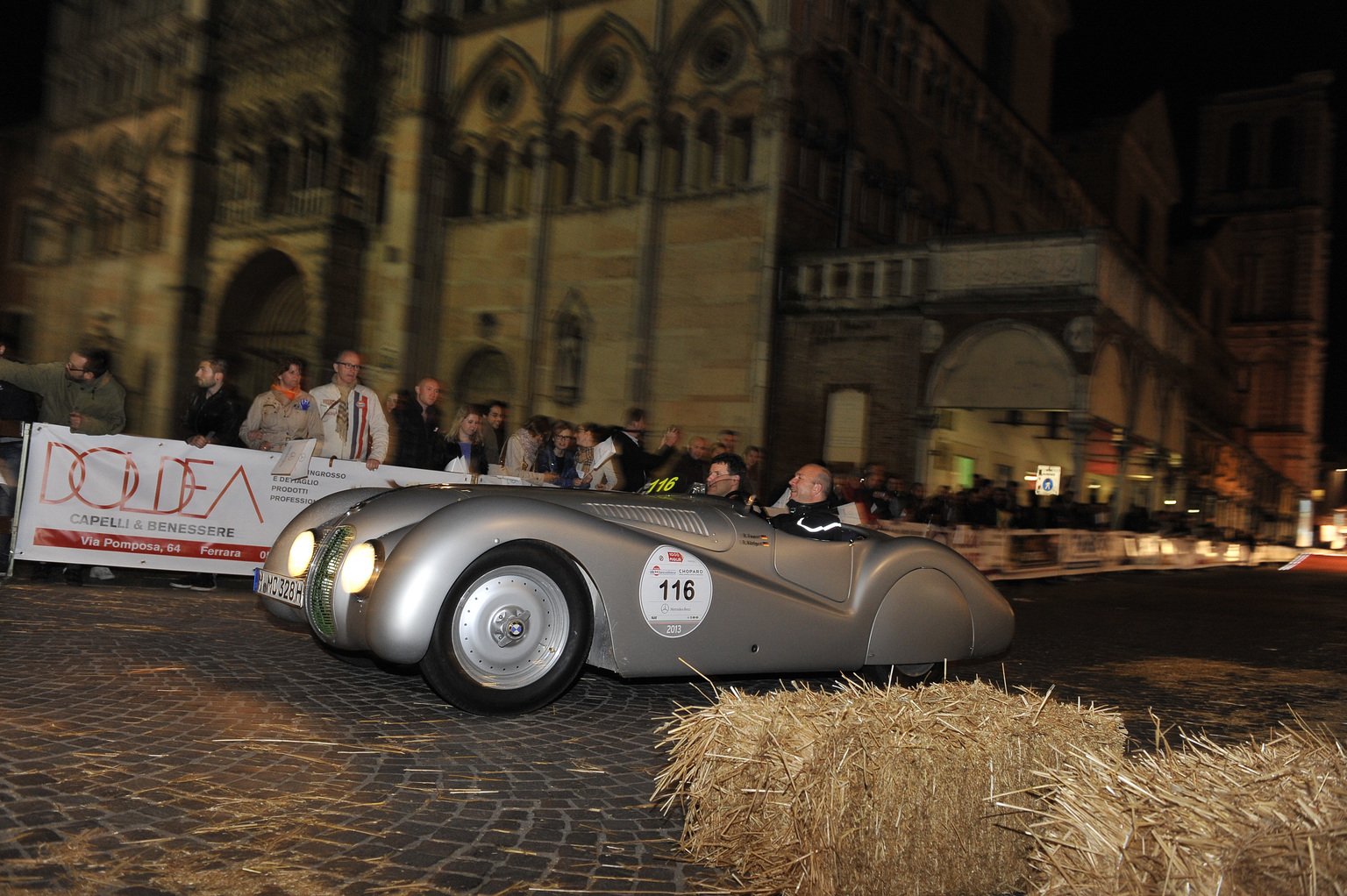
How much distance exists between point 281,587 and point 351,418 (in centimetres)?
469

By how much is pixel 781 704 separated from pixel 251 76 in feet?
87.6

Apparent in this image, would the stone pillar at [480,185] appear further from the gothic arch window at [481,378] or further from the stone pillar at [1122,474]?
the stone pillar at [1122,474]

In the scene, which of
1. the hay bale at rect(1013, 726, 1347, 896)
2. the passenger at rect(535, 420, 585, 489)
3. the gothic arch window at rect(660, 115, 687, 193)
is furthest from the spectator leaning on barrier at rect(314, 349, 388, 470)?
the gothic arch window at rect(660, 115, 687, 193)

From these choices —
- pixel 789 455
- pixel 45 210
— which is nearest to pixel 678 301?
pixel 789 455

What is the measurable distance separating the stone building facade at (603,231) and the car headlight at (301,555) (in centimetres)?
1516

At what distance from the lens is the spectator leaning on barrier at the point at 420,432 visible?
10.3 metres

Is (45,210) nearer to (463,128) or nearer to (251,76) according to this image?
(251,76)

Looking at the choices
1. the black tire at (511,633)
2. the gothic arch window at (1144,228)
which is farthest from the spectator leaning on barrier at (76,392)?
the gothic arch window at (1144,228)

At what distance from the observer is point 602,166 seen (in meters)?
24.9

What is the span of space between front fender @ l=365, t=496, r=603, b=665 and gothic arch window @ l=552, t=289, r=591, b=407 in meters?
19.7

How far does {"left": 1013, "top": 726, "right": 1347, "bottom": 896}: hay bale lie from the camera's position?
2.04m

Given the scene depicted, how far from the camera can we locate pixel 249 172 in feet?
95.8

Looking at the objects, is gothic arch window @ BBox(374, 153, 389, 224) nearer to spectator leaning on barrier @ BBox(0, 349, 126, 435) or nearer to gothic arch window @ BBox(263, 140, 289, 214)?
gothic arch window @ BBox(263, 140, 289, 214)

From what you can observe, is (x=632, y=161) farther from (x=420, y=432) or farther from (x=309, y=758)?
(x=309, y=758)
